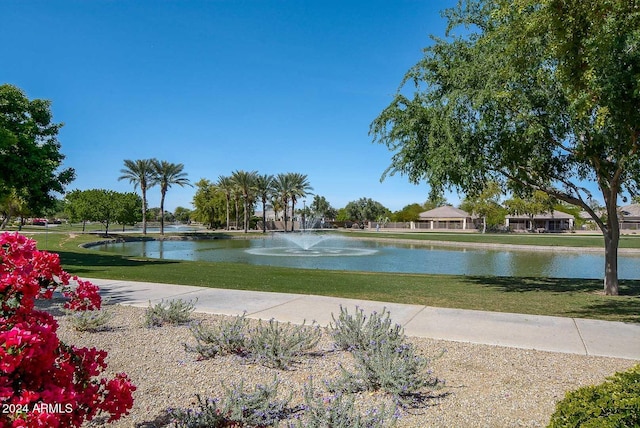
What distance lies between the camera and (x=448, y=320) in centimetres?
715

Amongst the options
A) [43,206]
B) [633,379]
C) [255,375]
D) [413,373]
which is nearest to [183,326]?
[255,375]

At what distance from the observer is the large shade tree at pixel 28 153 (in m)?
16.8

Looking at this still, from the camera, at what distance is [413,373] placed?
4480 millimetres

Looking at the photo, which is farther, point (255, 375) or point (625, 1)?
point (625, 1)

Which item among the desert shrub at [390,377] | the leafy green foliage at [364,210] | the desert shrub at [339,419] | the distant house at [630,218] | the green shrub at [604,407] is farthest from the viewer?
the leafy green foliage at [364,210]

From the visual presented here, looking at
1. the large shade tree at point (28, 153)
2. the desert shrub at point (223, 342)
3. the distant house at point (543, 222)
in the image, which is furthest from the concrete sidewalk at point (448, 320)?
the distant house at point (543, 222)

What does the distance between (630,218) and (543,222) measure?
951 inches

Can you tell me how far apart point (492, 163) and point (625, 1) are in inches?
257

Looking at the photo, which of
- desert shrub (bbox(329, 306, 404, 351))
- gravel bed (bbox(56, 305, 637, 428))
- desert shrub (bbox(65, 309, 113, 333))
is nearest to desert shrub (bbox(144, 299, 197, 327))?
gravel bed (bbox(56, 305, 637, 428))

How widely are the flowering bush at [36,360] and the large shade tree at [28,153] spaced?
49.7 ft

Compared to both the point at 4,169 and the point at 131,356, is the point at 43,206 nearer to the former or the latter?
the point at 4,169

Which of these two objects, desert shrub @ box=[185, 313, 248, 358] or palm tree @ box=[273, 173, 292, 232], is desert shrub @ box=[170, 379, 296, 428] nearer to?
desert shrub @ box=[185, 313, 248, 358]

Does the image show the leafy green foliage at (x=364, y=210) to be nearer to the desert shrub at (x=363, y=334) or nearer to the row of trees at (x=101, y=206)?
the row of trees at (x=101, y=206)

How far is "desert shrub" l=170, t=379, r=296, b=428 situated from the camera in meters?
3.49
